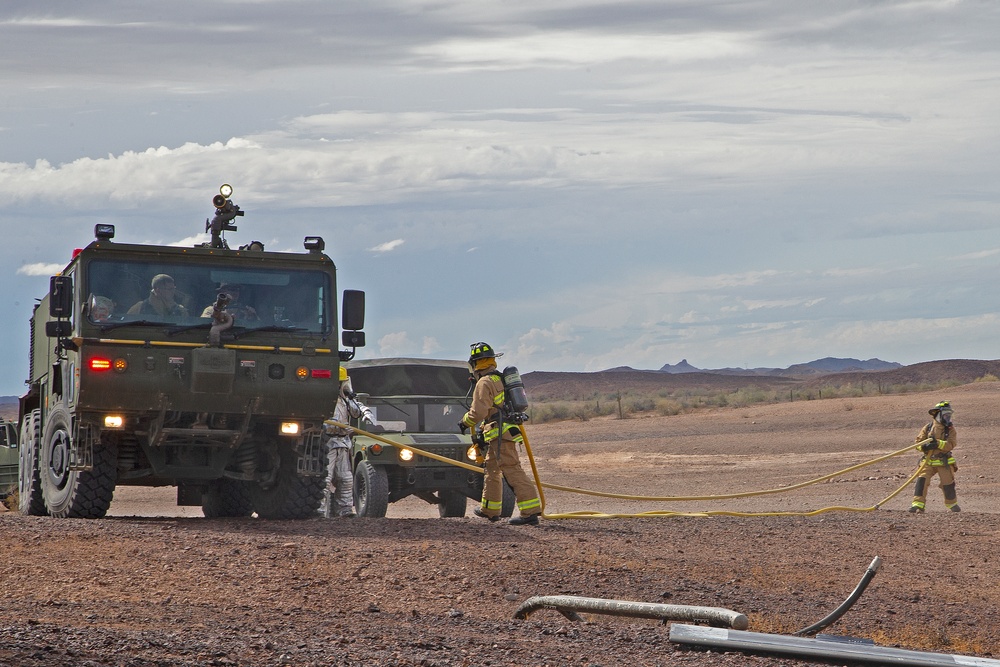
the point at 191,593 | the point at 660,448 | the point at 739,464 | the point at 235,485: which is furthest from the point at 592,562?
the point at 660,448

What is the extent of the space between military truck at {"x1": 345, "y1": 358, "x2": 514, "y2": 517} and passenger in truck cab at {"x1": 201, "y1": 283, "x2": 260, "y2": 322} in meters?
3.13

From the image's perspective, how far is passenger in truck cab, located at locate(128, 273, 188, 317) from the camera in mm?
13531

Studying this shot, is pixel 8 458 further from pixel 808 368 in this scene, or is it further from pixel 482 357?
pixel 808 368

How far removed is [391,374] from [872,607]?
816 centimetres

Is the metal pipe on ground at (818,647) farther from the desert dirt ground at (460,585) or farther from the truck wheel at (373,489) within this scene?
the truck wheel at (373,489)

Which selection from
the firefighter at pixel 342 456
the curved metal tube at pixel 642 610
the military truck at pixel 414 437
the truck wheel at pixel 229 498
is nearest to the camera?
the curved metal tube at pixel 642 610

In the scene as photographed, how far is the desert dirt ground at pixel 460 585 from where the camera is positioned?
275 inches

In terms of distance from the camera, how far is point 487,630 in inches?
317

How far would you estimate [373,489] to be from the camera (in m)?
16.1

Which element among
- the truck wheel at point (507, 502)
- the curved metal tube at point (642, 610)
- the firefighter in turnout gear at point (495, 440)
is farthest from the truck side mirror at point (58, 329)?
the curved metal tube at point (642, 610)

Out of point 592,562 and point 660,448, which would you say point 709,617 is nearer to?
point 592,562

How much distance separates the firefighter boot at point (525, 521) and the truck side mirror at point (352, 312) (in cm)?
262

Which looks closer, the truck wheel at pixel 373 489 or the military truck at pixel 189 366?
the military truck at pixel 189 366

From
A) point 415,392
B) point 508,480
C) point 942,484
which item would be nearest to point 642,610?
point 508,480
